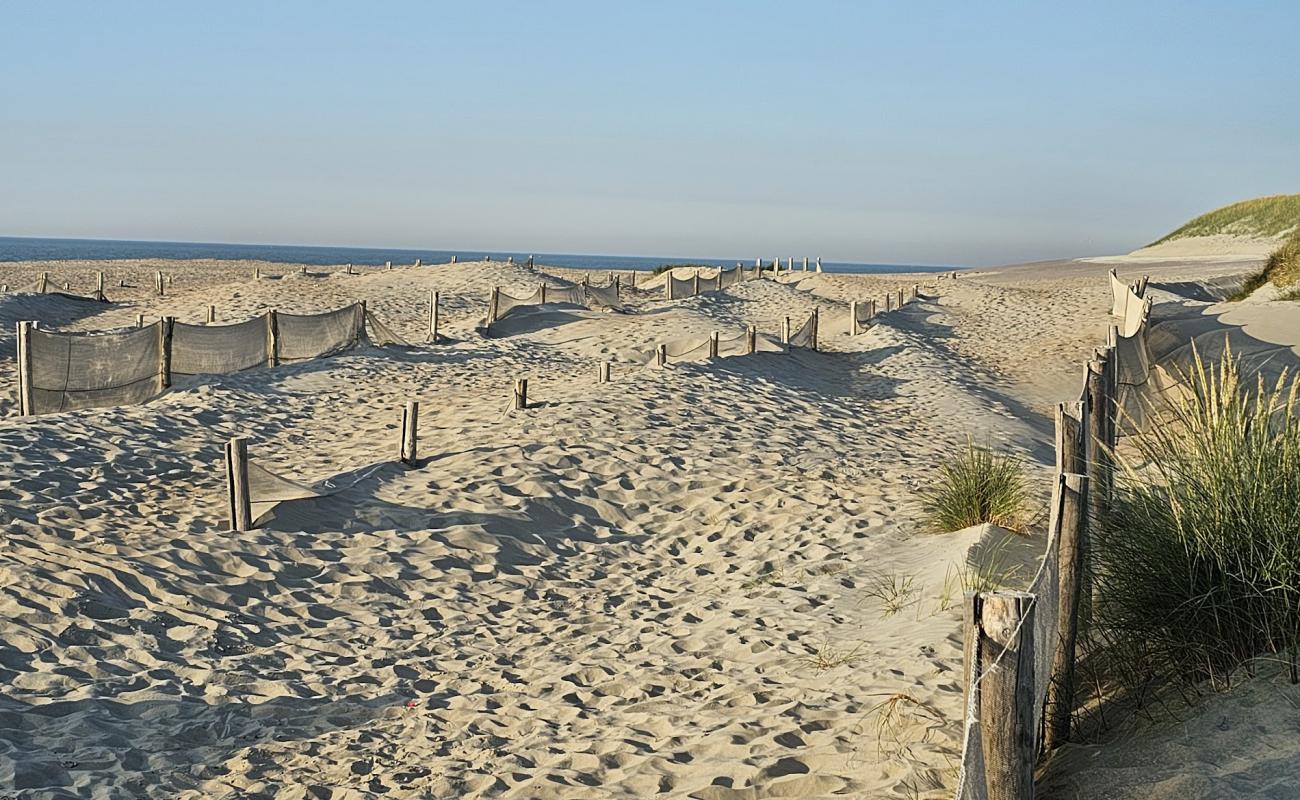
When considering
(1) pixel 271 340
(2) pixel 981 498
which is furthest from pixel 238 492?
(1) pixel 271 340

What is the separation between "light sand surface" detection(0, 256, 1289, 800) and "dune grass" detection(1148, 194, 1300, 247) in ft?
129

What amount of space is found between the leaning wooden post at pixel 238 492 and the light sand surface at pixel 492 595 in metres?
0.19

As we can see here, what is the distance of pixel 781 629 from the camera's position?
6695 mm

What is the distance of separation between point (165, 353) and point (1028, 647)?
1243cm

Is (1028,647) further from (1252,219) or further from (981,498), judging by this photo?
(1252,219)

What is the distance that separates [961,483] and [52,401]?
9.52 meters

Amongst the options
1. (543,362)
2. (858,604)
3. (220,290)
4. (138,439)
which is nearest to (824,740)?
(858,604)

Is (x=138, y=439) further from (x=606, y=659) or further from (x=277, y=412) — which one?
(x=606, y=659)

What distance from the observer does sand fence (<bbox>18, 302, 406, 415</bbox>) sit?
38.8 feet

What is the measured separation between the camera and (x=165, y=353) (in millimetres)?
13375

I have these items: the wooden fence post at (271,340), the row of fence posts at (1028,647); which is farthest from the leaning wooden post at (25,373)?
the row of fence posts at (1028,647)

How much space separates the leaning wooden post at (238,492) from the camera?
790 centimetres

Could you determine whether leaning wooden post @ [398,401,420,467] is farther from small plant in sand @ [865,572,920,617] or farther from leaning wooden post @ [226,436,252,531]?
small plant in sand @ [865,572,920,617]

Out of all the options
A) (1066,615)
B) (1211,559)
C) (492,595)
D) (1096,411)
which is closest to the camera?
(1211,559)
